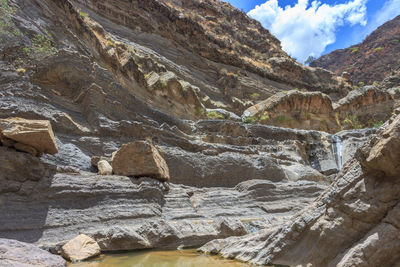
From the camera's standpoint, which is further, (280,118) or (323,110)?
(323,110)

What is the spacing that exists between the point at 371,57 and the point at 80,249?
81592mm

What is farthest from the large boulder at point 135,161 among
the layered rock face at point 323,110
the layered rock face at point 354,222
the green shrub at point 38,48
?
the layered rock face at point 323,110

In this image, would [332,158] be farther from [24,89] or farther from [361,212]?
[24,89]

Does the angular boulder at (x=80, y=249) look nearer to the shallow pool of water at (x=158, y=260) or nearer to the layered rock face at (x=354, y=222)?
the shallow pool of water at (x=158, y=260)

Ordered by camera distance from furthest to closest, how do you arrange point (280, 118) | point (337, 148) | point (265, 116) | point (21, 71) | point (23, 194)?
point (280, 118) < point (265, 116) < point (337, 148) < point (21, 71) < point (23, 194)

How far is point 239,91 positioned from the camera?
33938 millimetres

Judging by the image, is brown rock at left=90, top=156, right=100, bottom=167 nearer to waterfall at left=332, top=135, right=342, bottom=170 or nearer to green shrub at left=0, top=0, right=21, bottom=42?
green shrub at left=0, top=0, right=21, bottom=42

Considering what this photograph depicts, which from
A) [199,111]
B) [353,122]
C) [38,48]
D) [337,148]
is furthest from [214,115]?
[353,122]

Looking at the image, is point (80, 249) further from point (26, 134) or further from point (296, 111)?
point (296, 111)

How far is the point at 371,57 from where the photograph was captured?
6769 cm

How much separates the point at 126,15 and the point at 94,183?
29845 millimetres

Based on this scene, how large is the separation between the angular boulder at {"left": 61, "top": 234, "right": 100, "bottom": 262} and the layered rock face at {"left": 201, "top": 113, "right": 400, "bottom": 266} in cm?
255

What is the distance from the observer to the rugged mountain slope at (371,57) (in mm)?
62812

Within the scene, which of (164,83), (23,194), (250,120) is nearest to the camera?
(23,194)
